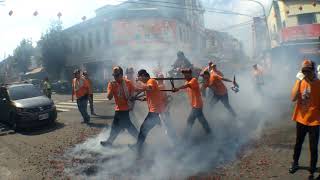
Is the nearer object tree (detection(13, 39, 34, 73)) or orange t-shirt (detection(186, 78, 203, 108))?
orange t-shirt (detection(186, 78, 203, 108))

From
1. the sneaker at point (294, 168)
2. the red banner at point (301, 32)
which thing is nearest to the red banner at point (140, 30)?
the red banner at point (301, 32)

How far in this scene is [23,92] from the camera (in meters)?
13.1

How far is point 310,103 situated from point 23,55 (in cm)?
6997

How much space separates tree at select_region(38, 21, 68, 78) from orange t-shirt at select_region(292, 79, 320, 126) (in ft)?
132

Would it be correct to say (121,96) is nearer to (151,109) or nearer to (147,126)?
(151,109)

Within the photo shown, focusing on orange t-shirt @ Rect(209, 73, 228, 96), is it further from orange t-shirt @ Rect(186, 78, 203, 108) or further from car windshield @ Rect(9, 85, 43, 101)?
car windshield @ Rect(9, 85, 43, 101)

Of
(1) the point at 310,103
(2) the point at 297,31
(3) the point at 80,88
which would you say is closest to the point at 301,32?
(2) the point at 297,31

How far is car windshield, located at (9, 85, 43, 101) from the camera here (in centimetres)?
1282

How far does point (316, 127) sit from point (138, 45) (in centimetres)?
3121

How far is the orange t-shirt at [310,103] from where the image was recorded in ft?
18.1

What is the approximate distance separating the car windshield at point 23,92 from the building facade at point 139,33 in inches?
750

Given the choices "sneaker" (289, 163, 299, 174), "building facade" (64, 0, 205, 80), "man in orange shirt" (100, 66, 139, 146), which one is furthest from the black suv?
"building facade" (64, 0, 205, 80)

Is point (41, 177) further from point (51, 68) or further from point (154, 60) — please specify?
point (51, 68)

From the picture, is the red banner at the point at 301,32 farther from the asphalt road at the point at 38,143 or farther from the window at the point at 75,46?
the window at the point at 75,46
